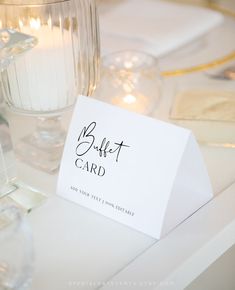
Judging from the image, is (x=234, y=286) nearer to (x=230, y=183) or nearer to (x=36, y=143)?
(x=230, y=183)

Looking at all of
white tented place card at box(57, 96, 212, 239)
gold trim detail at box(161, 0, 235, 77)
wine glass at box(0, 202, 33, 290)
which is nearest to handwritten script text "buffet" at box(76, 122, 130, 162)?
white tented place card at box(57, 96, 212, 239)

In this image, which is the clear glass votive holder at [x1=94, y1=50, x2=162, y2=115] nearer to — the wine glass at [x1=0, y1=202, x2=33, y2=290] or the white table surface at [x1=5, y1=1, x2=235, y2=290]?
the white table surface at [x1=5, y1=1, x2=235, y2=290]

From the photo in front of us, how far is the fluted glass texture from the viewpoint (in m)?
0.54

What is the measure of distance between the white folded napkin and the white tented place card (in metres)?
0.32

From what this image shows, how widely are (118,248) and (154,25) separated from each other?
0.48 metres

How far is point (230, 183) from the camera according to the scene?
0.55m

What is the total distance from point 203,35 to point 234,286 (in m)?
0.41

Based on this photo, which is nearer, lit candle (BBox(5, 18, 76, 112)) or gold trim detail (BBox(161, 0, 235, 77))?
lit candle (BBox(5, 18, 76, 112))

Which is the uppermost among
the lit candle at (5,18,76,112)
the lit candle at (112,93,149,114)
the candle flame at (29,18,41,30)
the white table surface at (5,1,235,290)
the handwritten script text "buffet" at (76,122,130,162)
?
the candle flame at (29,18,41,30)

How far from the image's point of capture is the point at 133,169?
1.60 feet

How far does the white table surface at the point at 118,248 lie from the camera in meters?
0.44

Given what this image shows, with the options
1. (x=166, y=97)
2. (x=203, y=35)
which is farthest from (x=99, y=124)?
(x=203, y=35)

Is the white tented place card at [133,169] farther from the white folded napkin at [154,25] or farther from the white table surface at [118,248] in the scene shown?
the white folded napkin at [154,25]

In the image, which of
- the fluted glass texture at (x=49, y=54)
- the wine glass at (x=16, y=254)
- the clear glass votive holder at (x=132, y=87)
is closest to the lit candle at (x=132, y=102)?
the clear glass votive holder at (x=132, y=87)
